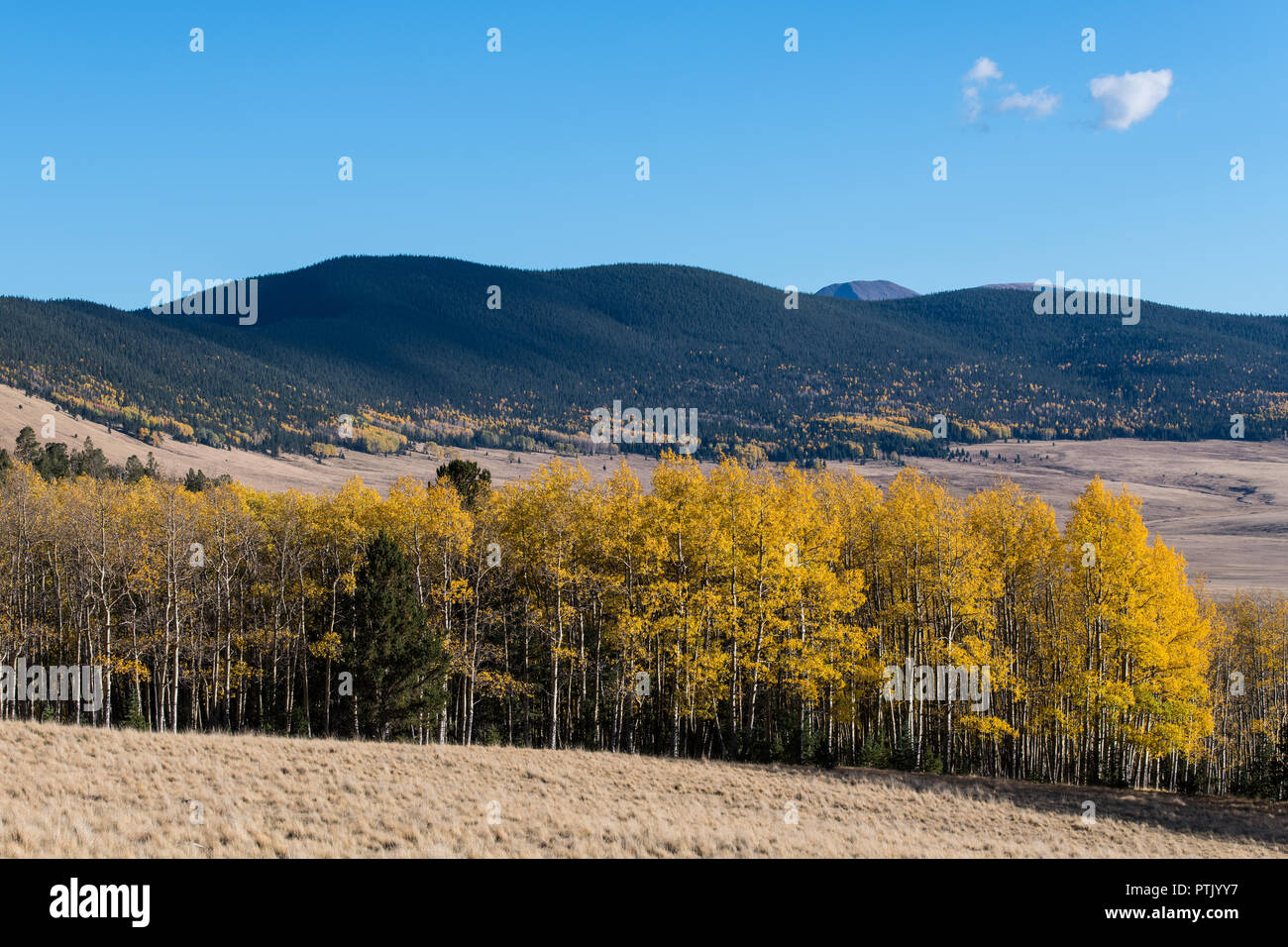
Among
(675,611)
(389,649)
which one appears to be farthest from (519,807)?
(389,649)

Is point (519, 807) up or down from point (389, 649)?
down

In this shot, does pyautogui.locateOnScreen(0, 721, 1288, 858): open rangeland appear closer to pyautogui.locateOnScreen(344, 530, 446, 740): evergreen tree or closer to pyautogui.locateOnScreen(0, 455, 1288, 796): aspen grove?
pyautogui.locateOnScreen(0, 455, 1288, 796): aspen grove

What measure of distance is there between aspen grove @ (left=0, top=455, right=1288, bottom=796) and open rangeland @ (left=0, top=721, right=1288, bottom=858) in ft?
14.1

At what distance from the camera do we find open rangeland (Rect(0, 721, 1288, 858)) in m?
16.9

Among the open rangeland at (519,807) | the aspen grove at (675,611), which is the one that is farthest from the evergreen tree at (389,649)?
the open rangeland at (519,807)

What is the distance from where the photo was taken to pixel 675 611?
37625mm

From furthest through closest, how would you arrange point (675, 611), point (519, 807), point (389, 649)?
point (675, 611)
point (389, 649)
point (519, 807)

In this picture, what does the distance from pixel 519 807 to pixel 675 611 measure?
1588 cm

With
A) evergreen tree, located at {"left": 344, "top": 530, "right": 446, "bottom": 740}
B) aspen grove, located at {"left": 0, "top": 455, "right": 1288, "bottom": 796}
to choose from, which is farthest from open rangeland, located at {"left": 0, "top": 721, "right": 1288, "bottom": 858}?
evergreen tree, located at {"left": 344, "top": 530, "right": 446, "bottom": 740}

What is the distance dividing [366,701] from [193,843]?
916 inches

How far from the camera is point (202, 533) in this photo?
45.6 meters

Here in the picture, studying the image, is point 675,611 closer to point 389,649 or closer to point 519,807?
point 389,649

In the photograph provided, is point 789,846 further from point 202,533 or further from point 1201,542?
point 1201,542
